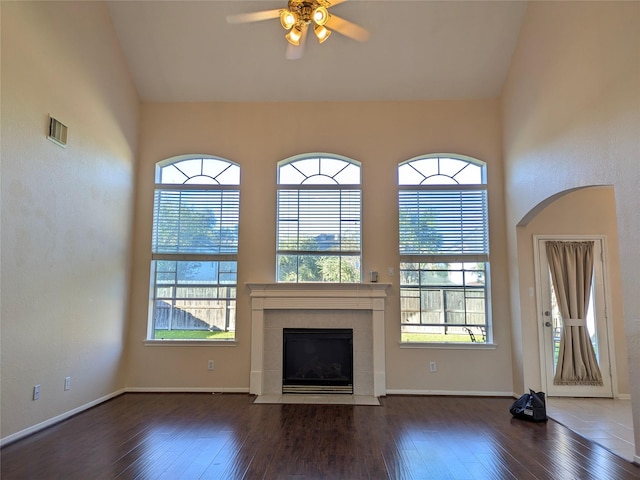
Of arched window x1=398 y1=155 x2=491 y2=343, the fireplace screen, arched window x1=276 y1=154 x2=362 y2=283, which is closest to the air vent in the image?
arched window x1=276 y1=154 x2=362 y2=283

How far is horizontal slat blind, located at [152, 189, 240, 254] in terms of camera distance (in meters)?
5.41

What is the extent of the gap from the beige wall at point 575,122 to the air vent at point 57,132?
479 cm

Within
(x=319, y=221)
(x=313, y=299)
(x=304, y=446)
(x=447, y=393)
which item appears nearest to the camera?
(x=304, y=446)

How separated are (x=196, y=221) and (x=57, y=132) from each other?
6.50ft

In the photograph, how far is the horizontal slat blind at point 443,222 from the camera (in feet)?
17.5

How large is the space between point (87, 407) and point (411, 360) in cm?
371

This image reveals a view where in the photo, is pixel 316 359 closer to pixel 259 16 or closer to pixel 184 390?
pixel 184 390

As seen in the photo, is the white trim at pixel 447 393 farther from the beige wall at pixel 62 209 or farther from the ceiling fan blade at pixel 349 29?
the ceiling fan blade at pixel 349 29

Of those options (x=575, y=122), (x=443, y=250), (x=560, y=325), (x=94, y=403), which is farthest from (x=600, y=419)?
(x=94, y=403)

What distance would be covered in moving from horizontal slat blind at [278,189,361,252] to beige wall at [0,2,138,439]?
203 centimetres

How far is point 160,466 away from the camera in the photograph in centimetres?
288

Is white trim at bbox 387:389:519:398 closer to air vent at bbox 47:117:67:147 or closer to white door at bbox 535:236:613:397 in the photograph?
white door at bbox 535:236:613:397

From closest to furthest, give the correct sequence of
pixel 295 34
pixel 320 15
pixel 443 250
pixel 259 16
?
1. pixel 320 15
2. pixel 295 34
3. pixel 259 16
4. pixel 443 250

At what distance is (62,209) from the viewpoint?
3.91 m
